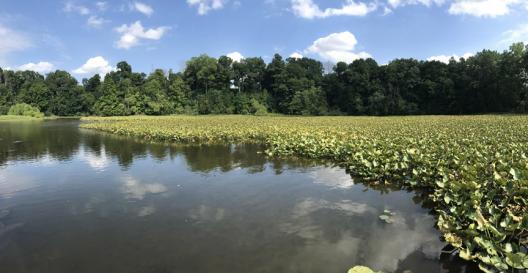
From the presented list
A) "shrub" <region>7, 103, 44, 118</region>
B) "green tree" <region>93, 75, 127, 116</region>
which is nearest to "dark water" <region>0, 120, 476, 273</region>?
"green tree" <region>93, 75, 127, 116</region>

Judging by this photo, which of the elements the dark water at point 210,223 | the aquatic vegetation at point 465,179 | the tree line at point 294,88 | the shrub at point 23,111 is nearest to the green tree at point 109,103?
the tree line at point 294,88

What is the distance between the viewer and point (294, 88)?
78438 millimetres

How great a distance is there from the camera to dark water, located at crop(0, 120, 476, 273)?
257 inches

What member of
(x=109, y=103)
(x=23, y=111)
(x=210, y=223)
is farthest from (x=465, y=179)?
(x=23, y=111)

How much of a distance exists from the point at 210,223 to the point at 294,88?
234ft

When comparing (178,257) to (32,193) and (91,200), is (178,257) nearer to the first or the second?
(91,200)

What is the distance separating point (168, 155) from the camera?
65.5ft

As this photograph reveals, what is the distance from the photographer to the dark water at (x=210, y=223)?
6.53 m

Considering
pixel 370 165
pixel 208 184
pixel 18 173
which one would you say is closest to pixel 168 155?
pixel 18 173

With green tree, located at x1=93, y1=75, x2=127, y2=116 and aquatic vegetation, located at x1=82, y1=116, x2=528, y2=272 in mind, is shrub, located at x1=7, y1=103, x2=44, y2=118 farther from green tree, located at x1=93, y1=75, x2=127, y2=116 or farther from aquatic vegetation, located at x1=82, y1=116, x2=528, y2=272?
aquatic vegetation, located at x1=82, y1=116, x2=528, y2=272

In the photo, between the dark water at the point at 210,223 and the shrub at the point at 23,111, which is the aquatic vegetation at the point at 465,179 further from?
the shrub at the point at 23,111

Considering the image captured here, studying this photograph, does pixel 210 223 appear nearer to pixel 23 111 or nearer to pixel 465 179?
pixel 465 179

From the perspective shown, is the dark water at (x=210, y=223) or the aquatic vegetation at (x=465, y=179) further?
the dark water at (x=210, y=223)

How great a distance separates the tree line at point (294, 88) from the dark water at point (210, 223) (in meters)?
52.7
